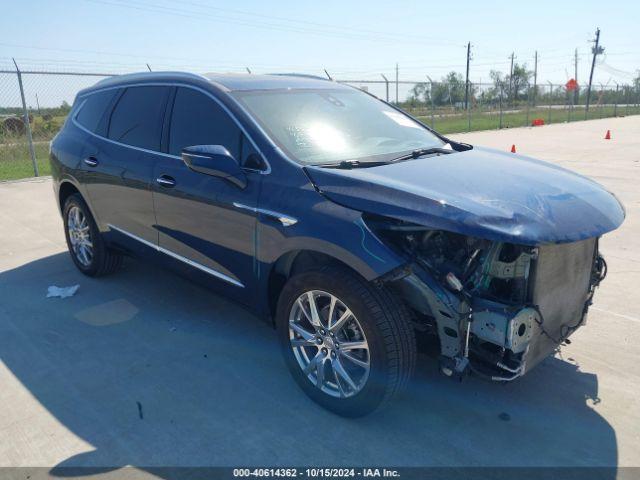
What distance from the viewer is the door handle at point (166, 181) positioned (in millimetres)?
3838

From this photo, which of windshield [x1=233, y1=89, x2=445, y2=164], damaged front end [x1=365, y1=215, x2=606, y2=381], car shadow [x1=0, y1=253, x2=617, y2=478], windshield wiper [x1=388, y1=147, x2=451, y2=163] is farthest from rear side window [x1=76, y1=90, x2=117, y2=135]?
damaged front end [x1=365, y1=215, x2=606, y2=381]

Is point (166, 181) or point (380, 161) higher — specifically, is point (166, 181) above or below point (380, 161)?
below

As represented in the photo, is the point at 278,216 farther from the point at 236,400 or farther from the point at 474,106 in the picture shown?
the point at 474,106

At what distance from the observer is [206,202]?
3.57 metres

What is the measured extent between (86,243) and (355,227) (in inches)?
136

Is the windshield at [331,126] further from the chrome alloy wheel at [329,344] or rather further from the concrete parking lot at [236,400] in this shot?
the concrete parking lot at [236,400]

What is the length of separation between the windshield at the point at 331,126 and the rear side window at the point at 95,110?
1830 mm

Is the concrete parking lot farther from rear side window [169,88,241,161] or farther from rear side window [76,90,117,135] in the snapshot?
rear side window [76,90,117,135]

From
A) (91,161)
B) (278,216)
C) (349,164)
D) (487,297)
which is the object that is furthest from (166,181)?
(487,297)

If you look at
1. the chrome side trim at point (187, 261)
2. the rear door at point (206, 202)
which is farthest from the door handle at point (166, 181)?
the chrome side trim at point (187, 261)

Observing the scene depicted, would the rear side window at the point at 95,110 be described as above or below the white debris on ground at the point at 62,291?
above

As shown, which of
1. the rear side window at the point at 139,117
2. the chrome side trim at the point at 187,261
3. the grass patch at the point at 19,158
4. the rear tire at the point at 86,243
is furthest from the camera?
the grass patch at the point at 19,158

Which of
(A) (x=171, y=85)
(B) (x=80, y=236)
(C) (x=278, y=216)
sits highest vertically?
(A) (x=171, y=85)

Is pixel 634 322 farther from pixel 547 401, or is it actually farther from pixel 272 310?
pixel 272 310
